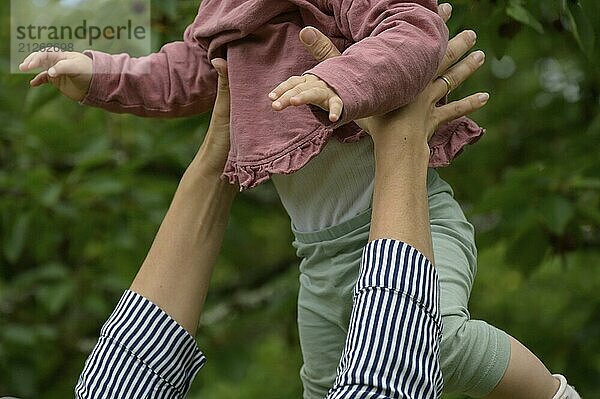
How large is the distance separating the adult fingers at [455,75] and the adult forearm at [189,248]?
25 centimetres

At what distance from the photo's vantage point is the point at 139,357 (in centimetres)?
93

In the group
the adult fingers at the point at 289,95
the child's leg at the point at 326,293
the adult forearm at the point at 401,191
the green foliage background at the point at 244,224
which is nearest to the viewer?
the adult fingers at the point at 289,95

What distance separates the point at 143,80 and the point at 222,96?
0.09m

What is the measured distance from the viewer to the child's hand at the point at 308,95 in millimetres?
672

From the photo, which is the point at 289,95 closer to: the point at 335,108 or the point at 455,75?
the point at 335,108

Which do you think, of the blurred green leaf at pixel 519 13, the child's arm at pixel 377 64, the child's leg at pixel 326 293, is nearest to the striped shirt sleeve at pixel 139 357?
the child's leg at pixel 326 293

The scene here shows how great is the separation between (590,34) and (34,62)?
58 centimetres

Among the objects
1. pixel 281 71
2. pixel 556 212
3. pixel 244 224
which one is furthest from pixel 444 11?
pixel 244 224

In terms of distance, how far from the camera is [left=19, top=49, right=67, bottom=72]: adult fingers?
917 millimetres

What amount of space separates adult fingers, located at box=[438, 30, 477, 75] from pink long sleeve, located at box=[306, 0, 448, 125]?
49 millimetres

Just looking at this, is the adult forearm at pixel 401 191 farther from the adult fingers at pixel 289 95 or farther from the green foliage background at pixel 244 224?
the green foliage background at pixel 244 224

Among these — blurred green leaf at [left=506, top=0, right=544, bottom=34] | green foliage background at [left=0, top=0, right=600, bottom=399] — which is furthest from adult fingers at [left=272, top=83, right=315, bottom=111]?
green foliage background at [left=0, top=0, right=600, bottom=399]

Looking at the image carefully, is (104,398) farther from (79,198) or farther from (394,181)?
(79,198)

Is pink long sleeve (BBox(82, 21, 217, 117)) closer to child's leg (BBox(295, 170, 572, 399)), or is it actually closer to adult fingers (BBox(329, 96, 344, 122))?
child's leg (BBox(295, 170, 572, 399))
